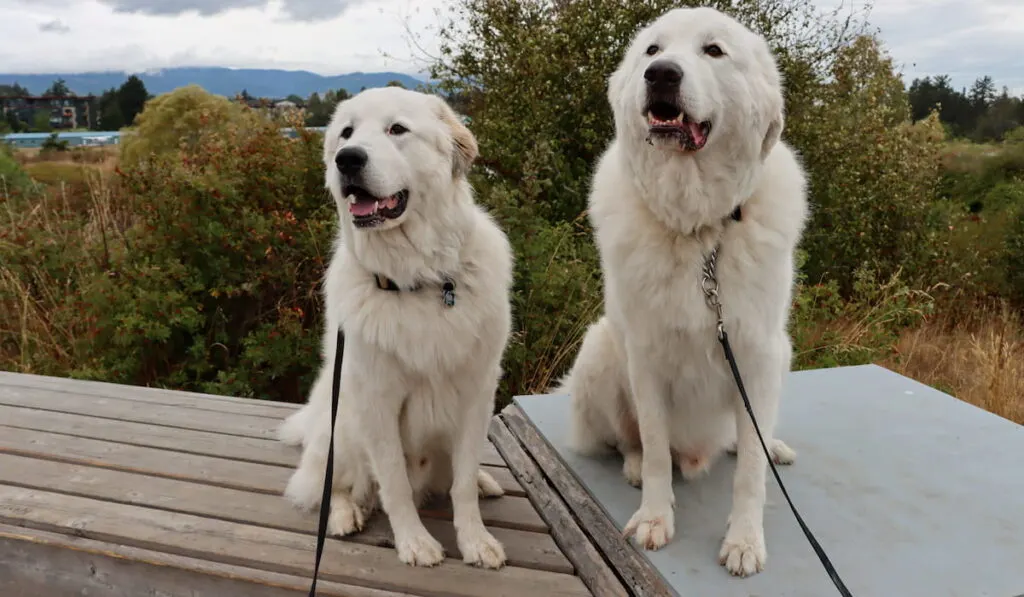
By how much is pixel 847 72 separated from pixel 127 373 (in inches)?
262

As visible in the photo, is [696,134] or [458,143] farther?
[458,143]

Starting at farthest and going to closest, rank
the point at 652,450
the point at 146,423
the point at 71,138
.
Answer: the point at 71,138 < the point at 146,423 < the point at 652,450

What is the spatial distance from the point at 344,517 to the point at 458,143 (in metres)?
1.26

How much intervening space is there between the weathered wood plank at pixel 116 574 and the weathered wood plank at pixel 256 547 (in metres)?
0.04

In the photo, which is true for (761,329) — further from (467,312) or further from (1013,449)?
(1013,449)

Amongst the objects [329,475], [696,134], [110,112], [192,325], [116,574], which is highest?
[110,112]

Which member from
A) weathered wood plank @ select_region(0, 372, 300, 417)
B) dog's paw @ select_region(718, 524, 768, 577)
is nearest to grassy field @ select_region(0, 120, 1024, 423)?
weathered wood plank @ select_region(0, 372, 300, 417)

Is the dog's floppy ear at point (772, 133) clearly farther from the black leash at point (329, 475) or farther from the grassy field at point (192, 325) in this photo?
the grassy field at point (192, 325)

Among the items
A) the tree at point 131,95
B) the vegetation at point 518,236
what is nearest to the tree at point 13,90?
the tree at point 131,95

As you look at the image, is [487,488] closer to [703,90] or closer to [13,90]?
[703,90]

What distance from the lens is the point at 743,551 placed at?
1952 millimetres

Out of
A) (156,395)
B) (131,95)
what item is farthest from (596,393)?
(131,95)

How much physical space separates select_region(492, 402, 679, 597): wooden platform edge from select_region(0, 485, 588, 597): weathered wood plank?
0.14 metres

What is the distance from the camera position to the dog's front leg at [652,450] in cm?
212
